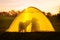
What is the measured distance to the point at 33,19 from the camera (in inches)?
118

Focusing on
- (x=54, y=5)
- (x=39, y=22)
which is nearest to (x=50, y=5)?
(x=54, y=5)

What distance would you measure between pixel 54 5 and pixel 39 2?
7.0 inches

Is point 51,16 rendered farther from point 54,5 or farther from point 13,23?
point 13,23

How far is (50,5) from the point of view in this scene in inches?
118

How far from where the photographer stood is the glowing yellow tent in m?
2.96

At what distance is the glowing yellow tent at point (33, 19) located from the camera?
2963 millimetres

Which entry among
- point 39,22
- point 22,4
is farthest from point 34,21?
point 22,4
